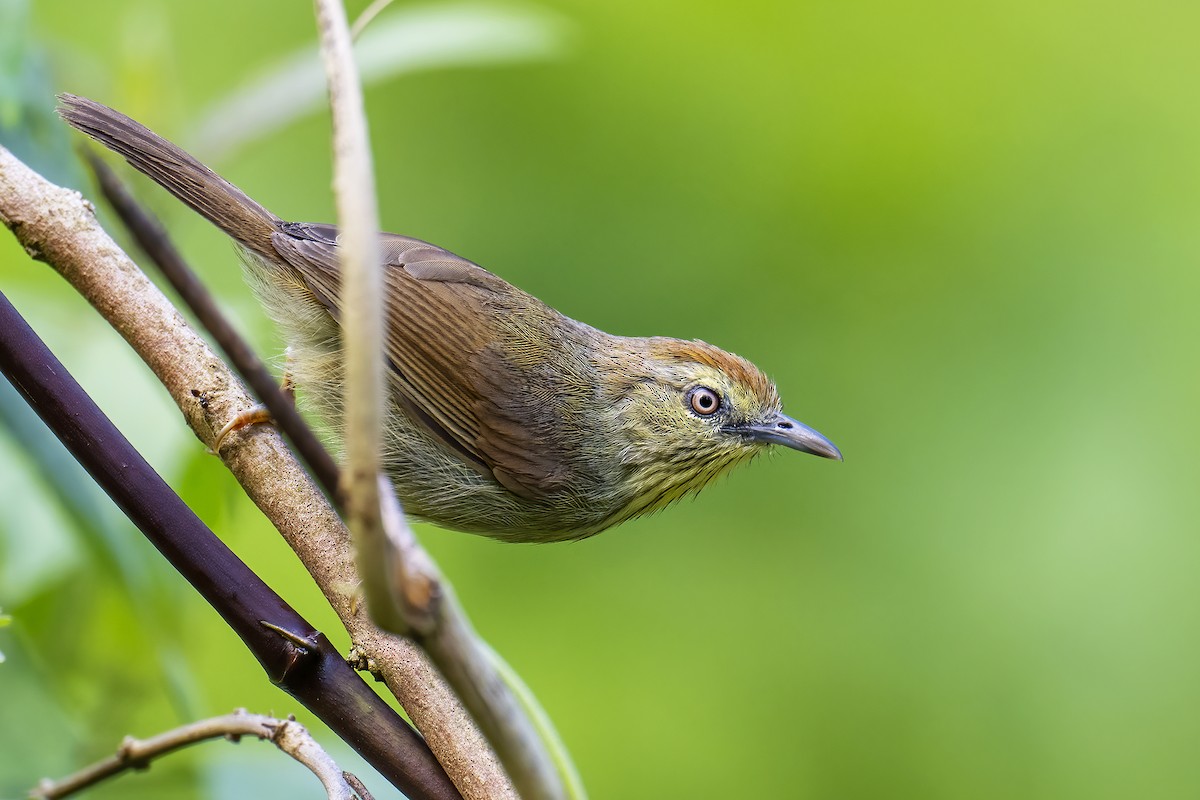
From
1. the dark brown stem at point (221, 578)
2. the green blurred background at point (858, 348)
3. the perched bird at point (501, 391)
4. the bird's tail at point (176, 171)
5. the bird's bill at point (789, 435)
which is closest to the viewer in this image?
the dark brown stem at point (221, 578)

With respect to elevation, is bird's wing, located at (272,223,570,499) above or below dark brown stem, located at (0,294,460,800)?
above

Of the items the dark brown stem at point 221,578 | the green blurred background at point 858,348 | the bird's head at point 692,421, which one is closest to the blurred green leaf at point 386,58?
the green blurred background at point 858,348

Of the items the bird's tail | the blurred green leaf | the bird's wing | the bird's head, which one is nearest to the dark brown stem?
the bird's tail

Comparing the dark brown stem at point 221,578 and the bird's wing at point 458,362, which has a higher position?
the bird's wing at point 458,362

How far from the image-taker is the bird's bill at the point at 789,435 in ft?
11.8

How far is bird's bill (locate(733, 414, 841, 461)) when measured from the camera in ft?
11.8

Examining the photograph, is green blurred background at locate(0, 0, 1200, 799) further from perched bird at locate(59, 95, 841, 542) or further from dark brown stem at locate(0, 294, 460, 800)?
dark brown stem at locate(0, 294, 460, 800)

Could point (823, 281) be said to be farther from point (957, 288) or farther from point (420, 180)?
point (420, 180)

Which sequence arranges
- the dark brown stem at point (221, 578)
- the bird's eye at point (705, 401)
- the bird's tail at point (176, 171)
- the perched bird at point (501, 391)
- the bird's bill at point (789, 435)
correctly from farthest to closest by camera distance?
the bird's eye at point (705, 401)
the bird's bill at point (789, 435)
the perched bird at point (501, 391)
the bird's tail at point (176, 171)
the dark brown stem at point (221, 578)

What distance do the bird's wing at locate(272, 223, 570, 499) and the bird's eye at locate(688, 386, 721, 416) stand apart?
48cm

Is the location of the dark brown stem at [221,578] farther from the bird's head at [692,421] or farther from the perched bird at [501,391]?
the bird's head at [692,421]

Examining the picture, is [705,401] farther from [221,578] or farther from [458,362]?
[221,578]

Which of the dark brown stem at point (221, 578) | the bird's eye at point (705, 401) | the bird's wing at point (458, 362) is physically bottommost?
the dark brown stem at point (221, 578)

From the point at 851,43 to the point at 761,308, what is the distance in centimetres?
118
